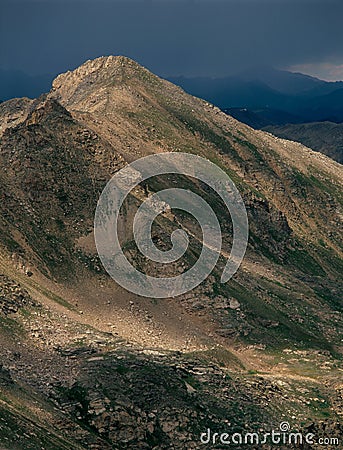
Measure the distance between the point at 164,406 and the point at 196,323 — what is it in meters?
12.0

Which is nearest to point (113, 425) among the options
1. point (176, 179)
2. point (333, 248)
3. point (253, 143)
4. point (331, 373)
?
point (331, 373)

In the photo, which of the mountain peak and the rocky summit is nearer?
the rocky summit

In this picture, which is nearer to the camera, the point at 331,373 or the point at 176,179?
the point at 331,373

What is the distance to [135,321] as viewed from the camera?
3819 centimetres

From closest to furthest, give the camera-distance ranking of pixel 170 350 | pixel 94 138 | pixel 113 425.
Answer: pixel 113 425, pixel 170 350, pixel 94 138

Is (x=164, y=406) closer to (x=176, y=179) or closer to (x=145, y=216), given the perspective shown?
(x=145, y=216)

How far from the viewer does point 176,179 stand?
59531 millimetres

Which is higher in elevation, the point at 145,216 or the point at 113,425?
the point at 145,216

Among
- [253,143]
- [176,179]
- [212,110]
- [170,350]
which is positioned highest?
[212,110]

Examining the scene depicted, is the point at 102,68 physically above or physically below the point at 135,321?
above

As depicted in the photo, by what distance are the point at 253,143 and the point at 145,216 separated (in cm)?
4163

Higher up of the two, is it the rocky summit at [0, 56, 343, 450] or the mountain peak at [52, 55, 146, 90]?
the mountain peak at [52, 55, 146, 90]

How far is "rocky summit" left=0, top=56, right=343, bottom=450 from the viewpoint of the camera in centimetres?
2741

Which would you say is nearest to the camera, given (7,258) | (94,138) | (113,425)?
(113,425)
